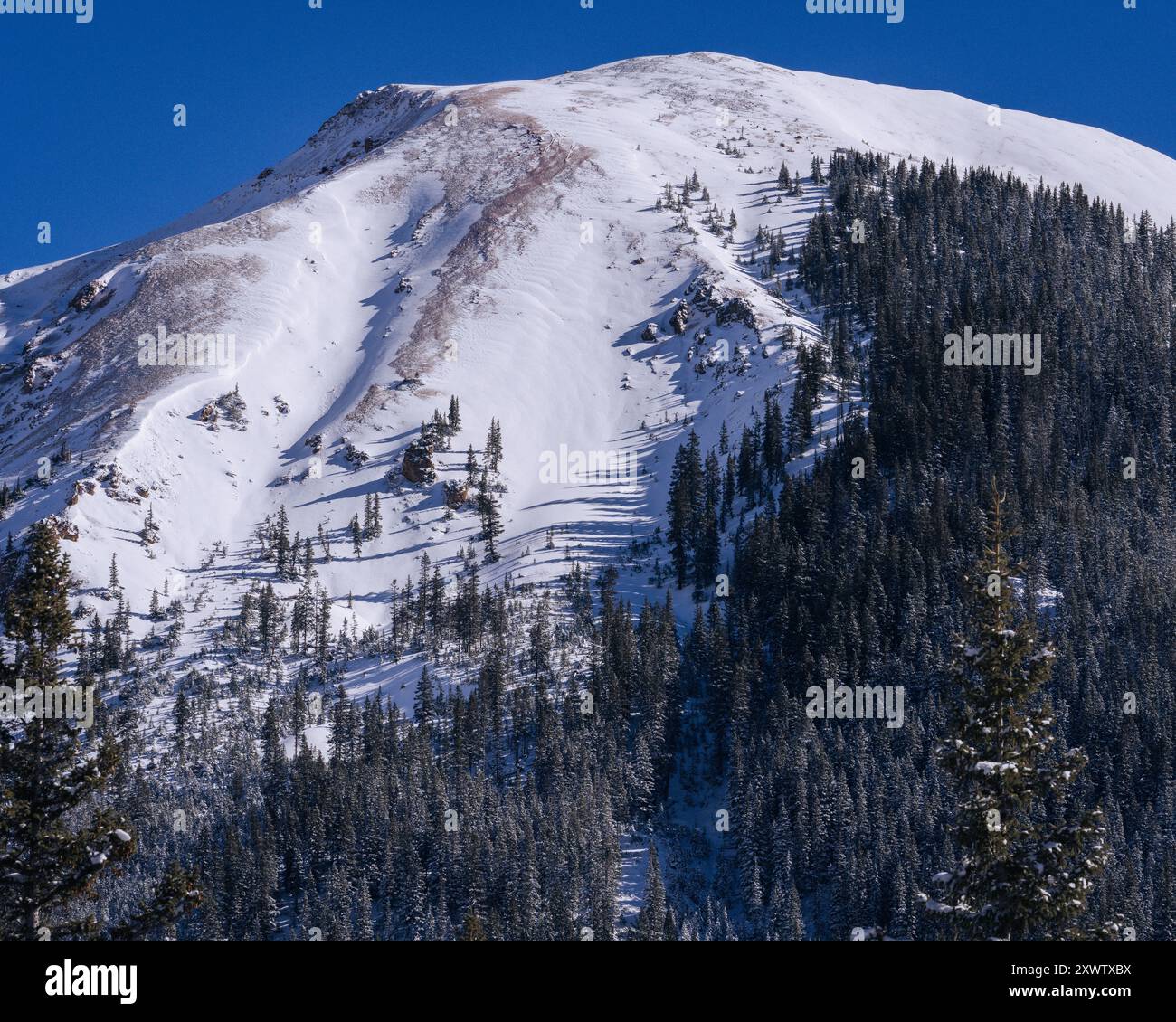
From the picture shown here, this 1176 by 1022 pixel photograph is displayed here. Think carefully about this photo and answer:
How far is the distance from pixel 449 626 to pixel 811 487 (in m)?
49.0

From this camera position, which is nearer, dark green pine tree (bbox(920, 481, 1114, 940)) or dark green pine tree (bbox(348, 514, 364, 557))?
dark green pine tree (bbox(920, 481, 1114, 940))

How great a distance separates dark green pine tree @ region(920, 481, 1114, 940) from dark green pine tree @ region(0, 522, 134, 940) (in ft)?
55.3

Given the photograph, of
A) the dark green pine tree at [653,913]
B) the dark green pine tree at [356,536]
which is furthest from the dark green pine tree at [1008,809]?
the dark green pine tree at [356,536]

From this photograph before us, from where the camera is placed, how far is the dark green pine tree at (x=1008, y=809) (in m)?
24.4

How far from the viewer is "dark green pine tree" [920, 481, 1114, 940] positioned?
2444 cm

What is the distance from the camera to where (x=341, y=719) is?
143 m

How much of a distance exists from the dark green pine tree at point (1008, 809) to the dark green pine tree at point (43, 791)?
55.3 feet

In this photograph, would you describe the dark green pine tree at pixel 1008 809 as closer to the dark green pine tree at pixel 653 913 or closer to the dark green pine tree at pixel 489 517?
the dark green pine tree at pixel 653 913

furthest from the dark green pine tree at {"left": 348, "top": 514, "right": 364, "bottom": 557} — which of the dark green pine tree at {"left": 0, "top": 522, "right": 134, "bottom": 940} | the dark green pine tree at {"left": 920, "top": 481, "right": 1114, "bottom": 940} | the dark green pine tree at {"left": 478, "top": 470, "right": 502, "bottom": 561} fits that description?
the dark green pine tree at {"left": 920, "top": 481, "right": 1114, "bottom": 940}

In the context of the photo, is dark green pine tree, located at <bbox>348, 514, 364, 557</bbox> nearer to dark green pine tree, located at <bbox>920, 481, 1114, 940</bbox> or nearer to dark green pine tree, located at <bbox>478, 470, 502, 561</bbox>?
dark green pine tree, located at <bbox>478, 470, 502, 561</bbox>

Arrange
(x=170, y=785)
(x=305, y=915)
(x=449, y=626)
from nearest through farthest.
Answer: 1. (x=305, y=915)
2. (x=170, y=785)
3. (x=449, y=626)

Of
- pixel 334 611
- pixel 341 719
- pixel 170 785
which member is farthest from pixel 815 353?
pixel 170 785

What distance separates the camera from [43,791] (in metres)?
26.8

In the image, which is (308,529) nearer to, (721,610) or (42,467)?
(42,467)
